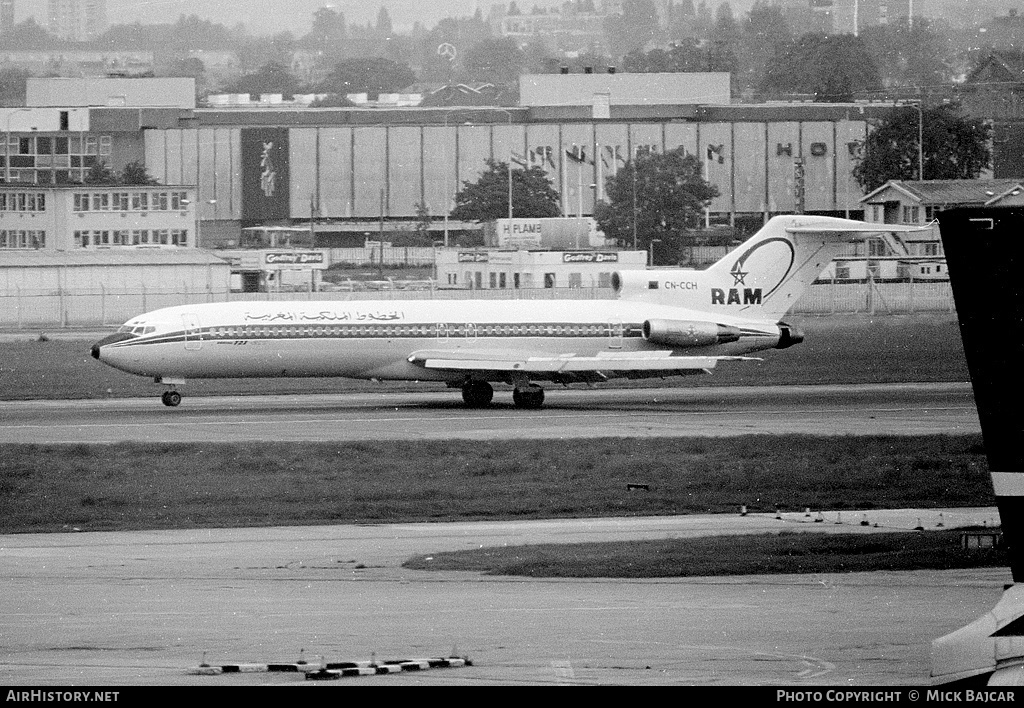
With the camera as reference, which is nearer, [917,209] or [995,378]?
[995,378]

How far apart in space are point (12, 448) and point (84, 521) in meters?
10.4

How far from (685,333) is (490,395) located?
6616 mm

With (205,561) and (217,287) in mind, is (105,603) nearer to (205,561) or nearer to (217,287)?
(205,561)

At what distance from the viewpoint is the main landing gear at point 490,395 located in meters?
49.2

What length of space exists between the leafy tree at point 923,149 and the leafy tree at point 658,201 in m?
16.5

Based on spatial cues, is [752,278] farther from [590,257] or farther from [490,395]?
[590,257]

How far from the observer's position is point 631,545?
78.7ft

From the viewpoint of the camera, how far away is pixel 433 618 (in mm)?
17953

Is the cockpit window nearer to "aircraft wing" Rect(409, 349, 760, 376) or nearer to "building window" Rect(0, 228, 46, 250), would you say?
"aircraft wing" Rect(409, 349, 760, 376)

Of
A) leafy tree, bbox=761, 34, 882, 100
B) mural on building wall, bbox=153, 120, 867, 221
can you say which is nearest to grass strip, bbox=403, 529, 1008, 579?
mural on building wall, bbox=153, 120, 867, 221

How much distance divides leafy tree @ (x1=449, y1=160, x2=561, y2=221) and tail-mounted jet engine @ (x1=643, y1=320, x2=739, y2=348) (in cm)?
7460

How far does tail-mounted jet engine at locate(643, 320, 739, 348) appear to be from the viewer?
4944cm

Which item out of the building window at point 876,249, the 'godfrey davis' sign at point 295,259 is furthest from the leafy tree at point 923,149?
the 'godfrey davis' sign at point 295,259

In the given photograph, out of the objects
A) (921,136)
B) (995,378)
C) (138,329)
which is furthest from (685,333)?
(995,378)
